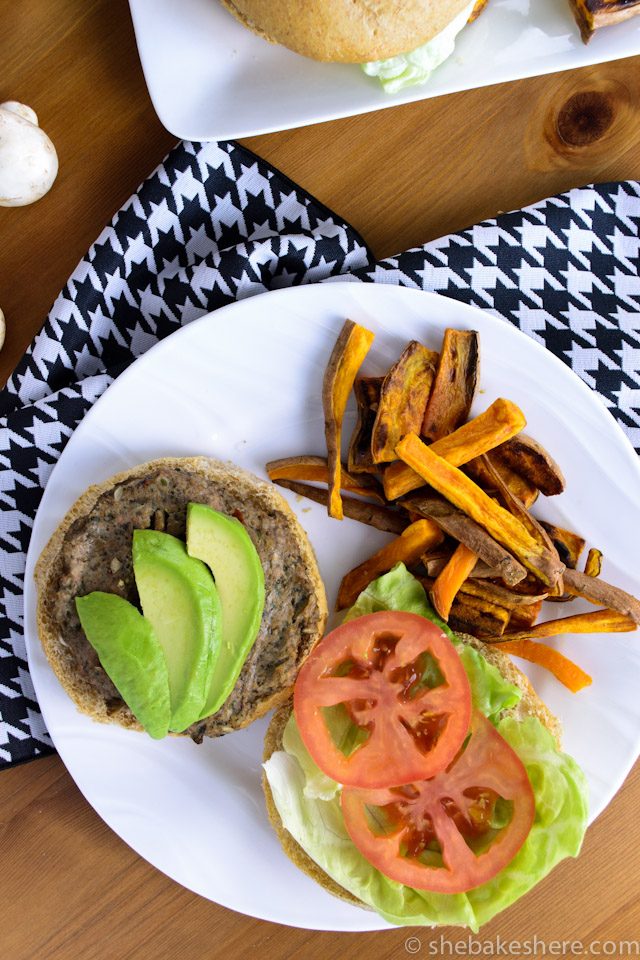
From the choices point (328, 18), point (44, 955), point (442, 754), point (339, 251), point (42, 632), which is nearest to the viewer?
point (328, 18)

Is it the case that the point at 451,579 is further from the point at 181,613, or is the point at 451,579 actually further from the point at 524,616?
the point at 181,613

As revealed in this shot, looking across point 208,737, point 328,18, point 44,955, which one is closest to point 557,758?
point 208,737

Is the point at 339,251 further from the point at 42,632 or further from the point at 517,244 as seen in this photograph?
the point at 42,632

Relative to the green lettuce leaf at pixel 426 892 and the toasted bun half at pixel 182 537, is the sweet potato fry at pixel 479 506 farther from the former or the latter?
the toasted bun half at pixel 182 537

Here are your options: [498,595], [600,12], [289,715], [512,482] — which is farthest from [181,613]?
[600,12]

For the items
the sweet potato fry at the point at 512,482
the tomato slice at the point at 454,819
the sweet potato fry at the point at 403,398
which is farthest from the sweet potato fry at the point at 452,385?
the tomato slice at the point at 454,819

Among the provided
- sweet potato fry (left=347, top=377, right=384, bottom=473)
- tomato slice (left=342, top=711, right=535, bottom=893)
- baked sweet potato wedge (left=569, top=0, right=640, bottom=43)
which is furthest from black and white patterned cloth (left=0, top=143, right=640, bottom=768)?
tomato slice (left=342, top=711, right=535, bottom=893)
